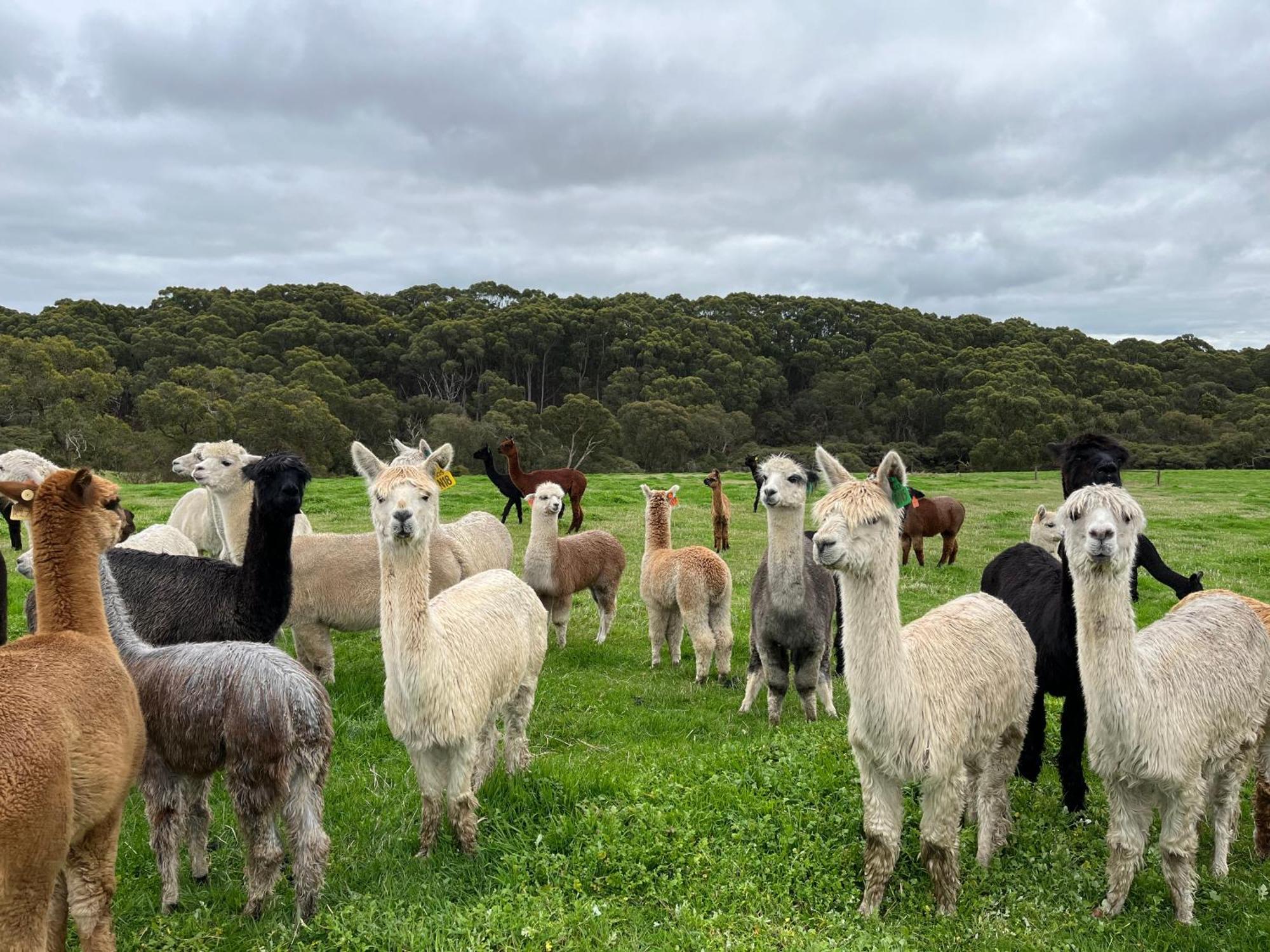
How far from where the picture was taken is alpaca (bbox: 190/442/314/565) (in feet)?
22.7

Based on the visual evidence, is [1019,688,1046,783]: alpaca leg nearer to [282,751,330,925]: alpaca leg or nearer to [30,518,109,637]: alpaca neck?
[282,751,330,925]: alpaca leg

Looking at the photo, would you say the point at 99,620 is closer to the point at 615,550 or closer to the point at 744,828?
the point at 744,828

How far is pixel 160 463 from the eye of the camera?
106 feet

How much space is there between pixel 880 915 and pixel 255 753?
3147mm

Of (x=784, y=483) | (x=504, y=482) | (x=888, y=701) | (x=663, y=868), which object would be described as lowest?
(x=663, y=868)

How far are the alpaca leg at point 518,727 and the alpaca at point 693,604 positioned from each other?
2812mm

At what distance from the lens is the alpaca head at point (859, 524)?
11.6 feet

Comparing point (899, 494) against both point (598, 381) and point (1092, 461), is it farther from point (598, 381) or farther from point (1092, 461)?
point (598, 381)

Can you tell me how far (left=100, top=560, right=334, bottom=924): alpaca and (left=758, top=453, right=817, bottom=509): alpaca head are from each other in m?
3.81

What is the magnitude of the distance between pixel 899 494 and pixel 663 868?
2.36 meters

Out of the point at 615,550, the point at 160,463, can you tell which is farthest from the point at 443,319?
the point at 615,550

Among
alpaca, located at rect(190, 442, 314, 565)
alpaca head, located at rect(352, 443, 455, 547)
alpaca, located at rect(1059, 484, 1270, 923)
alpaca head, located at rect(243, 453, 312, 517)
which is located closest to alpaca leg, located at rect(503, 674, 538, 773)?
alpaca head, located at rect(352, 443, 455, 547)

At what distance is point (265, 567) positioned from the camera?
17.8 ft

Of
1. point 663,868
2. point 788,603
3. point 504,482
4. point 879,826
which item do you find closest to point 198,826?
point 663,868
